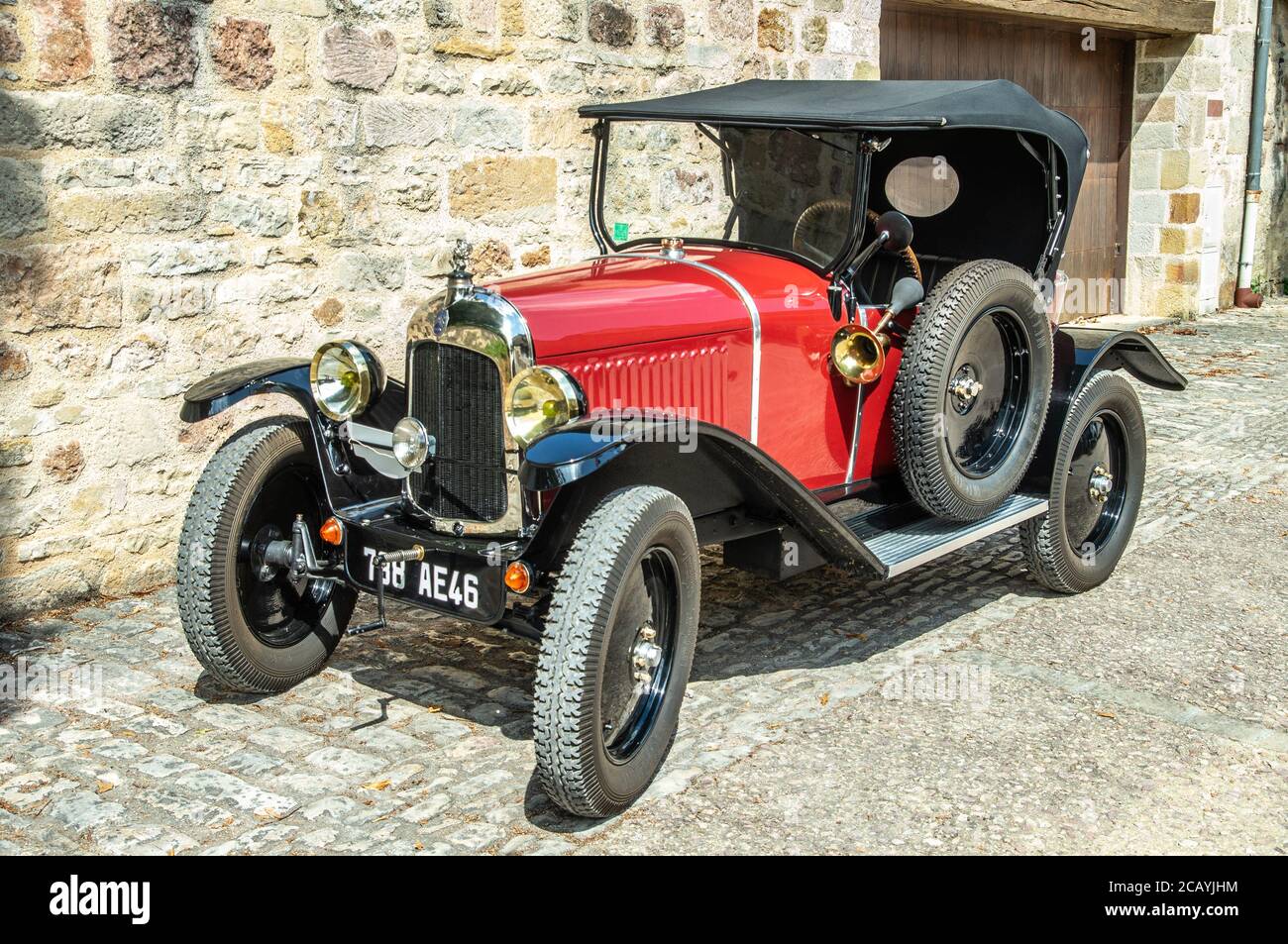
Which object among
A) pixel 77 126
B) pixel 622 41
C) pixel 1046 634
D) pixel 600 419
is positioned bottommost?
pixel 1046 634

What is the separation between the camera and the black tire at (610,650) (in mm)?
3025

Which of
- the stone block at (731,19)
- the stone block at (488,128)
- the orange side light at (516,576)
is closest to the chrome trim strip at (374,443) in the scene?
the orange side light at (516,576)

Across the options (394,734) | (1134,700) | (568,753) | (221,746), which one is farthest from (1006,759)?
(221,746)

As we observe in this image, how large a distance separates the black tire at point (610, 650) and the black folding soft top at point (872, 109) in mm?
1525

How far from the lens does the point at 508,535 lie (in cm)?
360

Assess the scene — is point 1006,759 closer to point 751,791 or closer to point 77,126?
point 751,791

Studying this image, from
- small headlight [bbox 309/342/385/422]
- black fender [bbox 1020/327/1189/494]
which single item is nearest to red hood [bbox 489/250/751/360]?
small headlight [bbox 309/342/385/422]

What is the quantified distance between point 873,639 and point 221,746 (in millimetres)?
2109

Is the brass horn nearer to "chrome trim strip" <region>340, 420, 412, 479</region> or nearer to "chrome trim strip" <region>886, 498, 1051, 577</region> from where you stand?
"chrome trim strip" <region>886, 498, 1051, 577</region>

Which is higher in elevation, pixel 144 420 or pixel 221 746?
pixel 144 420

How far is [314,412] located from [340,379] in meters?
0.13

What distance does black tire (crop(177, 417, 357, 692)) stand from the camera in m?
3.69

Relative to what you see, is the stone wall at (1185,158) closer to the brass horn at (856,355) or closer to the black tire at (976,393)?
the black tire at (976,393)

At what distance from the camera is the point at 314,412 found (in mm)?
3869
